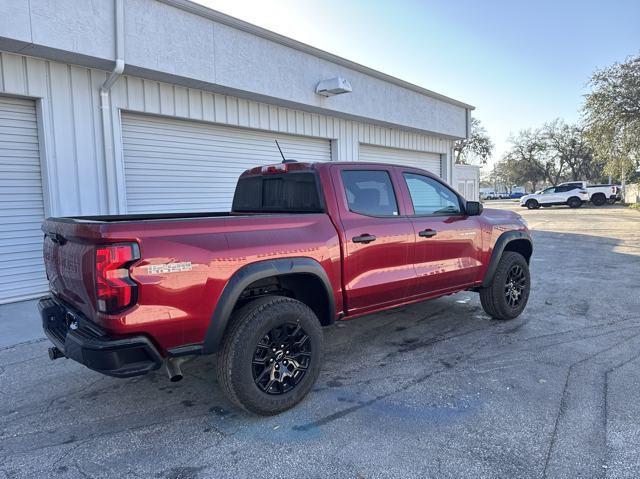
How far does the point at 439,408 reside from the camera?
10.9 ft

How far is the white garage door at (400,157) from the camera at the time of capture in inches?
484

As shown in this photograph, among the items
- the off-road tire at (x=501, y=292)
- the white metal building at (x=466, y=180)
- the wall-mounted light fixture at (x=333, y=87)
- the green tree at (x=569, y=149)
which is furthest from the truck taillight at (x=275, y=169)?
the green tree at (x=569, y=149)

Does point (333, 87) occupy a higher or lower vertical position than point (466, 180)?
higher

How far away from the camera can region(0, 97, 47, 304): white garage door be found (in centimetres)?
626

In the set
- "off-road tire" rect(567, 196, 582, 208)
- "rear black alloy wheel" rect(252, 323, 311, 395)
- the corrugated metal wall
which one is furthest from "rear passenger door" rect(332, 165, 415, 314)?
"off-road tire" rect(567, 196, 582, 208)

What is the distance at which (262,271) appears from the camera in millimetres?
3141

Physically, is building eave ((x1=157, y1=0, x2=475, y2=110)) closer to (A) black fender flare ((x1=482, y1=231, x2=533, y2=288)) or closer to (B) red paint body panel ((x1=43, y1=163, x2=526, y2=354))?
(B) red paint body panel ((x1=43, y1=163, x2=526, y2=354))

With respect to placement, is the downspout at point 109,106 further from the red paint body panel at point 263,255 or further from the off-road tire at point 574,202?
the off-road tire at point 574,202

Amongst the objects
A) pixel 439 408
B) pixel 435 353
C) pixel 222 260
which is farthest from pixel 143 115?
pixel 439 408

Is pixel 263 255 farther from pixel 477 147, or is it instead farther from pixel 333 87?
pixel 477 147

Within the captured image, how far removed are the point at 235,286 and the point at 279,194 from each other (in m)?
1.52

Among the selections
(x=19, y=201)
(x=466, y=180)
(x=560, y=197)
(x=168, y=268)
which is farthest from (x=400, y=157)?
(x=560, y=197)

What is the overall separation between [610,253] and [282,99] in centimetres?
876

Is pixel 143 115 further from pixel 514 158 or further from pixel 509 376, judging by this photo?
pixel 514 158
